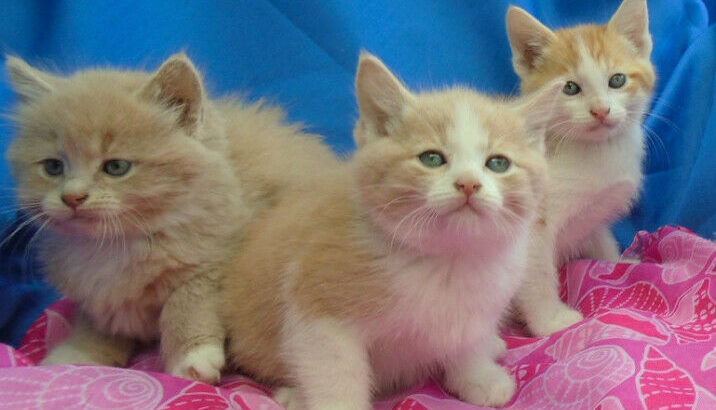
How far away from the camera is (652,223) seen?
1989 millimetres

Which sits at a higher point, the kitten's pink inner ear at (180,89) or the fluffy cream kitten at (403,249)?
the kitten's pink inner ear at (180,89)

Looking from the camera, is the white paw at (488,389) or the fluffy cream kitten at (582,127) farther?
the fluffy cream kitten at (582,127)

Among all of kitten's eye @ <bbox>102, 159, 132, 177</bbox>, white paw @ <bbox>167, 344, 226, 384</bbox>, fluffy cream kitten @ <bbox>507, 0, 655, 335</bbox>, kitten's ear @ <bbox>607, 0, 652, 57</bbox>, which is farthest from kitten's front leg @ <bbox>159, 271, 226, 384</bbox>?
kitten's ear @ <bbox>607, 0, 652, 57</bbox>

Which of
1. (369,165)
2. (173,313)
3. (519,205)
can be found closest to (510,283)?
(519,205)

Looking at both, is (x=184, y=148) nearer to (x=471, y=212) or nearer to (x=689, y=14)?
(x=471, y=212)

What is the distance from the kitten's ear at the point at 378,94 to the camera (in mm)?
1081

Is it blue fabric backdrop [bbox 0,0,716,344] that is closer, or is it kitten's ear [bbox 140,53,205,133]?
kitten's ear [bbox 140,53,205,133]

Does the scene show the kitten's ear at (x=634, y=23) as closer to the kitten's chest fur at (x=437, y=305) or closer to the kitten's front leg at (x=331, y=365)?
the kitten's chest fur at (x=437, y=305)

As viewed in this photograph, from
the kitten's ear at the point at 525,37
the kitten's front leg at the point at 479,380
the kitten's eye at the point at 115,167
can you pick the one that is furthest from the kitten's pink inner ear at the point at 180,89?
the kitten's ear at the point at 525,37

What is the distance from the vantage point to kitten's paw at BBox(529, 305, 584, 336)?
145 centimetres

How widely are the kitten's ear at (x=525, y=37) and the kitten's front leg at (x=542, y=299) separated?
449 millimetres

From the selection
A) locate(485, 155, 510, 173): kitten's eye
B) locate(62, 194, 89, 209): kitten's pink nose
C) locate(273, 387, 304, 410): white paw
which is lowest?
locate(273, 387, 304, 410): white paw

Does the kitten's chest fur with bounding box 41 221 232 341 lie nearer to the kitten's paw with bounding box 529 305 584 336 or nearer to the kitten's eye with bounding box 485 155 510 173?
the kitten's eye with bounding box 485 155 510 173

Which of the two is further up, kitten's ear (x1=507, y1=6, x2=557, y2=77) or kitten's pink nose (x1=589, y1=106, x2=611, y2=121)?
kitten's ear (x1=507, y1=6, x2=557, y2=77)
